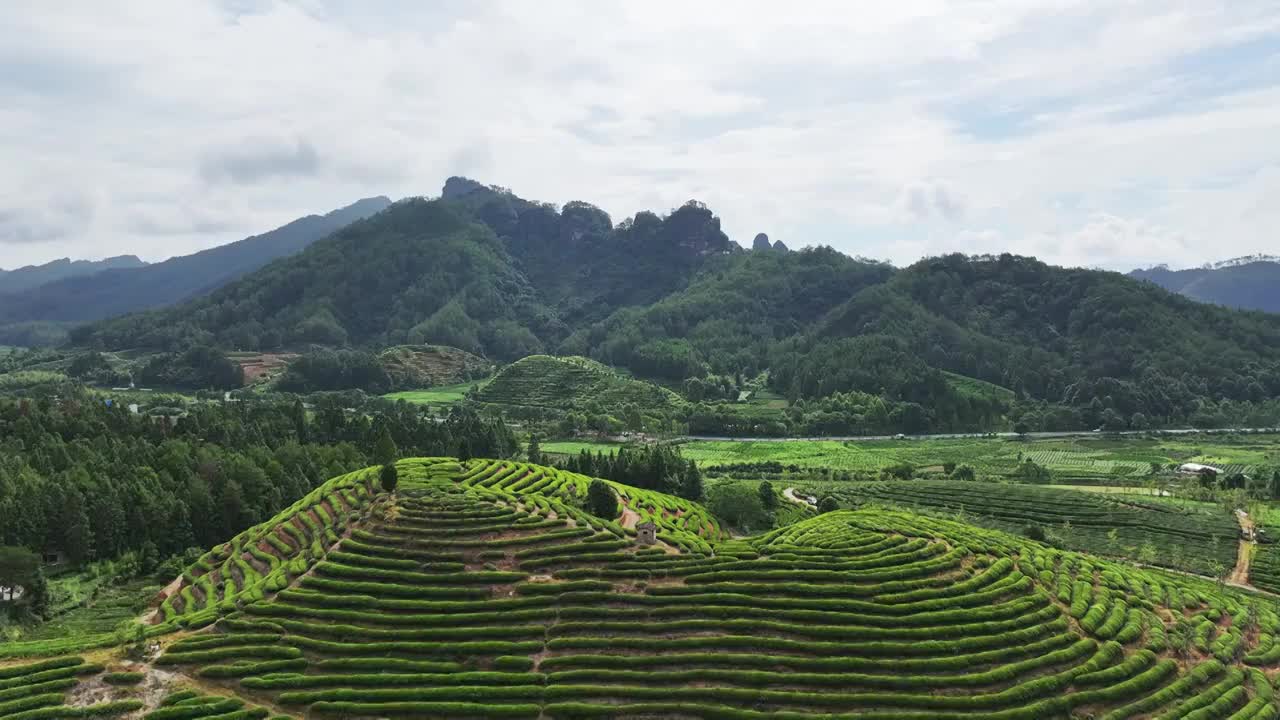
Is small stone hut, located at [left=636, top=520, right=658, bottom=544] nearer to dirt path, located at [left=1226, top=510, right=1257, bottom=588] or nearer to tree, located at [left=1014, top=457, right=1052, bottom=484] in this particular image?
dirt path, located at [left=1226, top=510, right=1257, bottom=588]

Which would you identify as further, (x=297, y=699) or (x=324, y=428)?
(x=324, y=428)

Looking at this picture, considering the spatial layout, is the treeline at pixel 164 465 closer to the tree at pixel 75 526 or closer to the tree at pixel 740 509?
the tree at pixel 75 526

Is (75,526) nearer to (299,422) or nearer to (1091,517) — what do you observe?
(299,422)

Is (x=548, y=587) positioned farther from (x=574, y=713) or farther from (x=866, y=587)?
(x=866, y=587)

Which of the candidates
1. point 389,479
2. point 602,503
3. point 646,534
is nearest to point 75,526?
point 389,479

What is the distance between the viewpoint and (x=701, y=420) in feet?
602

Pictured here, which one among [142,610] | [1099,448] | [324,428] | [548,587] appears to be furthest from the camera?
[1099,448]

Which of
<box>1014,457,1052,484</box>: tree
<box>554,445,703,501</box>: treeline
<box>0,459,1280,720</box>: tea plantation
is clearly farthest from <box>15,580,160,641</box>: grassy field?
<box>1014,457,1052,484</box>: tree

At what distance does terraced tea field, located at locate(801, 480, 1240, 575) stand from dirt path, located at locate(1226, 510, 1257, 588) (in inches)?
31.1

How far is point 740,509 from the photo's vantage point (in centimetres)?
9206

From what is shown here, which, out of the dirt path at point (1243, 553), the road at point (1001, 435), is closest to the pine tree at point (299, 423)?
the road at point (1001, 435)

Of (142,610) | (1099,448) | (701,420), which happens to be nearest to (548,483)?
(142,610)

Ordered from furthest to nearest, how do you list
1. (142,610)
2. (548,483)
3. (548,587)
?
(548,483) < (142,610) < (548,587)

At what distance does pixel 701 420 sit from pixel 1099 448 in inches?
3272
